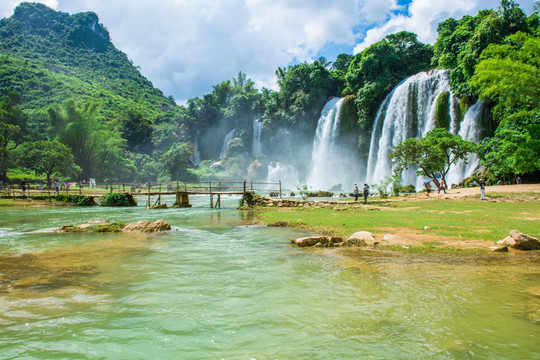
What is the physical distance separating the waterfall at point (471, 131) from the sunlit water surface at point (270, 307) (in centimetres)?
2758

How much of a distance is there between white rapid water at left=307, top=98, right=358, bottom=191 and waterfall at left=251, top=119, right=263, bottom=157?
19.4 m

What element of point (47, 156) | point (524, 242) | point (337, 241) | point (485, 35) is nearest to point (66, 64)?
point (47, 156)

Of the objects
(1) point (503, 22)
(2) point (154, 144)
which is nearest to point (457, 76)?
(1) point (503, 22)

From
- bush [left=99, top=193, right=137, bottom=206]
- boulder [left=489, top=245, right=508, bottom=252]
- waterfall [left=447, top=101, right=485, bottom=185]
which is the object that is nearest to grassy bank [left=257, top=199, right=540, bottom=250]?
boulder [left=489, top=245, right=508, bottom=252]

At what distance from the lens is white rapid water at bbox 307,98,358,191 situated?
157 feet

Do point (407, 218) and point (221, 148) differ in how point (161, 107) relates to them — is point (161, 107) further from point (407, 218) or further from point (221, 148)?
point (407, 218)

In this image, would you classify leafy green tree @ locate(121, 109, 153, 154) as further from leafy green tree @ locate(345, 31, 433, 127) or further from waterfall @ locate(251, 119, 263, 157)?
leafy green tree @ locate(345, 31, 433, 127)

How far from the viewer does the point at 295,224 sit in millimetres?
13930

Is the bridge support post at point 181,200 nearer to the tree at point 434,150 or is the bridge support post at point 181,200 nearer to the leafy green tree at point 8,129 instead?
the tree at point 434,150

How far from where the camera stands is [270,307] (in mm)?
5113

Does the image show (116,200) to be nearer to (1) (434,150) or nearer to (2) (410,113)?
(1) (434,150)

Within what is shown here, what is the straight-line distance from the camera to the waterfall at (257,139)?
68312 millimetres

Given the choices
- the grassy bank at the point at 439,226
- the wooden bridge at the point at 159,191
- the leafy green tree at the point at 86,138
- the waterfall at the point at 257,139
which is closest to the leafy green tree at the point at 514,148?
the grassy bank at the point at 439,226

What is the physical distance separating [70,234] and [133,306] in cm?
946
